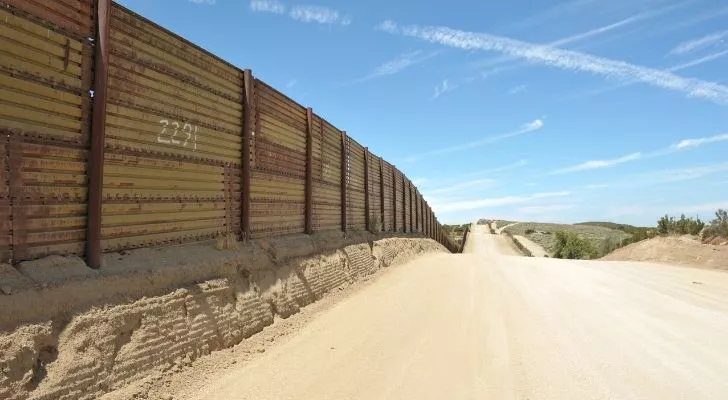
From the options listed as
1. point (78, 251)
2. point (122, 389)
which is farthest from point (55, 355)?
point (78, 251)

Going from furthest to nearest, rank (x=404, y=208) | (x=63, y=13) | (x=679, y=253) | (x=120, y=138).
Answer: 1. (x=404, y=208)
2. (x=679, y=253)
3. (x=120, y=138)
4. (x=63, y=13)

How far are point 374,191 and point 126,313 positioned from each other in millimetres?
14348

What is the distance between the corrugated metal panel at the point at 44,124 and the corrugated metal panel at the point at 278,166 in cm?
341

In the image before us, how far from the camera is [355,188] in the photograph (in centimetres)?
1522

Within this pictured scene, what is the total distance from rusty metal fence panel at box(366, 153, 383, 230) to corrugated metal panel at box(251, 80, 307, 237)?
6.96m

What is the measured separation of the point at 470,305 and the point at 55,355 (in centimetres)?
646

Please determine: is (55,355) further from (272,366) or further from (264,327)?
(264,327)

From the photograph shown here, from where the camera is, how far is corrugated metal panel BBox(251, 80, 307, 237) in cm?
798

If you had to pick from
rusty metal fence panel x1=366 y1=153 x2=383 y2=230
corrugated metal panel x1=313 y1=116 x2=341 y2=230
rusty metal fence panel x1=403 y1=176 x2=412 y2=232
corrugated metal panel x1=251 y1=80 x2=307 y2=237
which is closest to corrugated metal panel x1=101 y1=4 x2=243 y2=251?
corrugated metal panel x1=251 y1=80 x2=307 y2=237

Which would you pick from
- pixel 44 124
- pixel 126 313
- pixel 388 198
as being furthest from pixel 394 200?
pixel 44 124

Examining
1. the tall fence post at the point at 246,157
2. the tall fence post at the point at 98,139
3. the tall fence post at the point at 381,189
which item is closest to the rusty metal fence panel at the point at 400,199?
the tall fence post at the point at 381,189

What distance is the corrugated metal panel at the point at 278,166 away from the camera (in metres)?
7.98

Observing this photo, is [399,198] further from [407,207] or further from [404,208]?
[407,207]

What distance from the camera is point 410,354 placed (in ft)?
18.7
